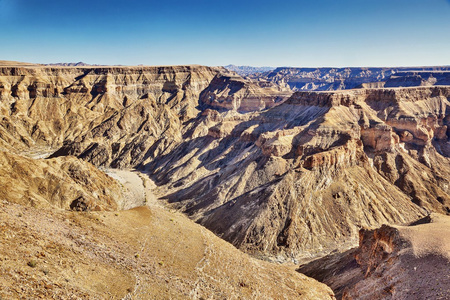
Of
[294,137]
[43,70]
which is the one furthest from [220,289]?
[43,70]

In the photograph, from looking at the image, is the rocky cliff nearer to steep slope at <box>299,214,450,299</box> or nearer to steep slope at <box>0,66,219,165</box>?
steep slope at <box>0,66,219,165</box>

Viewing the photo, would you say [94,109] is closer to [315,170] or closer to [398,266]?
[315,170]

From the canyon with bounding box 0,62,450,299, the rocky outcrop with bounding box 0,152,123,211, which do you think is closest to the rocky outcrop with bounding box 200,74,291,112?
the canyon with bounding box 0,62,450,299

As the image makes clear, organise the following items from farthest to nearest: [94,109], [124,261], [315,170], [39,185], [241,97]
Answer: [241,97]
[94,109]
[315,170]
[39,185]
[124,261]

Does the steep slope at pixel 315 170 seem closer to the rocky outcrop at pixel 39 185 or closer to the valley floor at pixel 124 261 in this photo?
the valley floor at pixel 124 261

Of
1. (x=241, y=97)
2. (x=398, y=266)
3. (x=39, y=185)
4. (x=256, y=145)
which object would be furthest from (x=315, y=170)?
(x=241, y=97)

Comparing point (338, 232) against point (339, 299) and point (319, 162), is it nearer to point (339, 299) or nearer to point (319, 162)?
point (319, 162)

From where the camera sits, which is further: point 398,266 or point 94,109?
point 94,109

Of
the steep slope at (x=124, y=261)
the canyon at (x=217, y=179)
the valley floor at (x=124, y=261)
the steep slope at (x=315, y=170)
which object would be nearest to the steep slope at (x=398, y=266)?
the canyon at (x=217, y=179)
